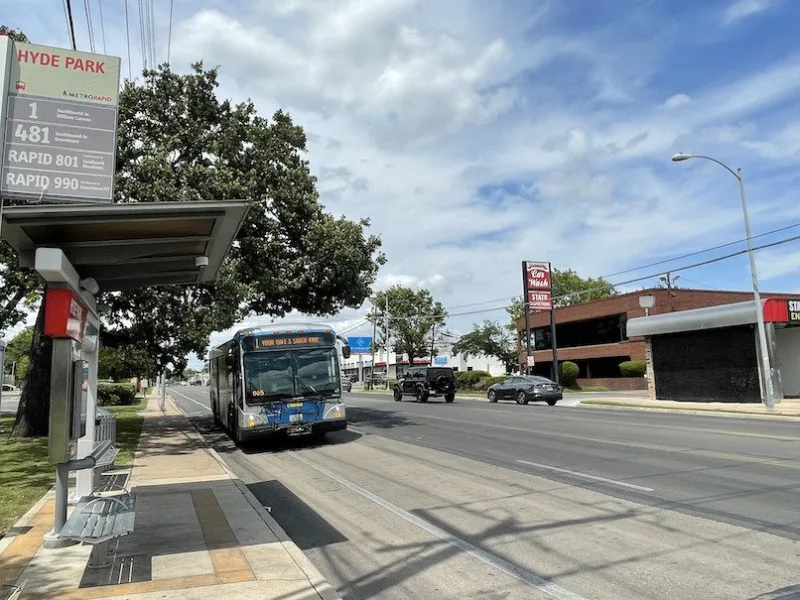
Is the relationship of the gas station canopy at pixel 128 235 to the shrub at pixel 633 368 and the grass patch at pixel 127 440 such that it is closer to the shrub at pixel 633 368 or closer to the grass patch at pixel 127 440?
the grass patch at pixel 127 440

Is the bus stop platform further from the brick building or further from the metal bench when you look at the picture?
the brick building

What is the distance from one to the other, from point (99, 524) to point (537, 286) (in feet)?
135

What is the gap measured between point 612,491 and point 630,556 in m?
2.98

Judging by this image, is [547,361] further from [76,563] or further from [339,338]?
[76,563]

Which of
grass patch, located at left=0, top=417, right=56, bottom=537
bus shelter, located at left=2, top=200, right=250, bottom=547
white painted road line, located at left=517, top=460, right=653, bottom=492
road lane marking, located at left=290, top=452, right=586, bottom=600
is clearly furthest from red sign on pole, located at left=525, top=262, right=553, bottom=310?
bus shelter, located at left=2, top=200, right=250, bottom=547

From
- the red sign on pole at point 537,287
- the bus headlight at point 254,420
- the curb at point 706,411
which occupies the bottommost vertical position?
the curb at point 706,411

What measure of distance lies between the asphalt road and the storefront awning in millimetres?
13672

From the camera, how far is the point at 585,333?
184 feet

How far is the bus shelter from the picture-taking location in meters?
5.68

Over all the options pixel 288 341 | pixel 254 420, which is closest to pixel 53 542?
pixel 254 420

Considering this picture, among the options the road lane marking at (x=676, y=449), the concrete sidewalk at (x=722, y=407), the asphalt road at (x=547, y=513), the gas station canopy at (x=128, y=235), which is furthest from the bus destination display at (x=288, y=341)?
the concrete sidewalk at (x=722, y=407)

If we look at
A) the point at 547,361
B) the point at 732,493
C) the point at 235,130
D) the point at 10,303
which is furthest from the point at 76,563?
the point at 547,361

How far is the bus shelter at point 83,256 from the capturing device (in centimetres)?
568

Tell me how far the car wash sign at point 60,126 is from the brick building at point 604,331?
43.1 meters
